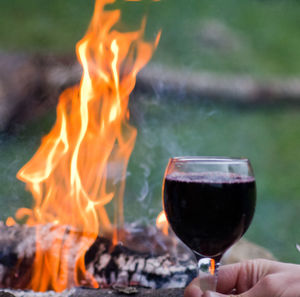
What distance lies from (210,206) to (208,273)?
17 cm

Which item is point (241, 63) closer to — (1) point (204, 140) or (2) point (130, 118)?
(1) point (204, 140)

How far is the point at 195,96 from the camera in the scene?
5145 mm

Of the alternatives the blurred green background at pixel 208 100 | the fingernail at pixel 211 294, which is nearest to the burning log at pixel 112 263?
the fingernail at pixel 211 294

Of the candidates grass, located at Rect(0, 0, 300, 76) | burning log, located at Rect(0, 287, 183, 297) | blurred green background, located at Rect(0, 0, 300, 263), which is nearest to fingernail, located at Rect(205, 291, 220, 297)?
burning log, located at Rect(0, 287, 183, 297)

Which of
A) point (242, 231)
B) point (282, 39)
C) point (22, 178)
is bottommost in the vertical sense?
point (22, 178)

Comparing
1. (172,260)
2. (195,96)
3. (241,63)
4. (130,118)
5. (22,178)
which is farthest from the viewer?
(241,63)

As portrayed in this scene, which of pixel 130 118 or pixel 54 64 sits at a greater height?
pixel 54 64

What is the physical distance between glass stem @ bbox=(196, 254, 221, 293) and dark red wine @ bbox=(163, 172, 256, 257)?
0.08 ft

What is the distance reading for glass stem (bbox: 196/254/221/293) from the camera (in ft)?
3.65

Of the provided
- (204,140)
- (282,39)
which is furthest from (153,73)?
(282,39)

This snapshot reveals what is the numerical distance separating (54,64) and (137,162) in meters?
1.32

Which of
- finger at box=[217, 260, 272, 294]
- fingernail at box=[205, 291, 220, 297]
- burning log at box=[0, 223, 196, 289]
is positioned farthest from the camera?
burning log at box=[0, 223, 196, 289]

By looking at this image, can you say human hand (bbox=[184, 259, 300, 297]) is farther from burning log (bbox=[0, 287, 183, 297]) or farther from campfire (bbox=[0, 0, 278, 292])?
campfire (bbox=[0, 0, 278, 292])

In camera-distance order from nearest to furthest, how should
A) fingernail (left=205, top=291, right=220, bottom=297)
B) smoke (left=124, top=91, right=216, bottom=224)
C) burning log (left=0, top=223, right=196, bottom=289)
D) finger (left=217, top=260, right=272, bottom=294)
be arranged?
fingernail (left=205, top=291, right=220, bottom=297) < finger (left=217, top=260, right=272, bottom=294) < burning log (left=0, top=223, right=196, bottom=289) < smoke (left=124, top=91, right=216, bottom=224)
